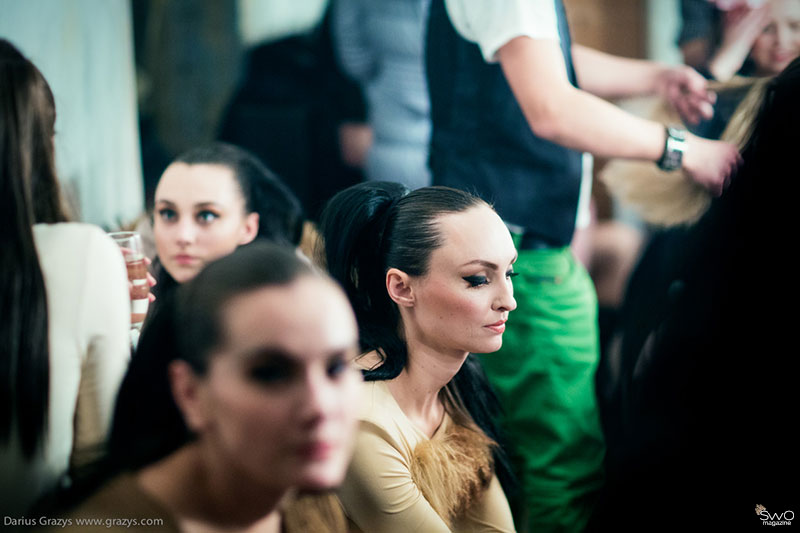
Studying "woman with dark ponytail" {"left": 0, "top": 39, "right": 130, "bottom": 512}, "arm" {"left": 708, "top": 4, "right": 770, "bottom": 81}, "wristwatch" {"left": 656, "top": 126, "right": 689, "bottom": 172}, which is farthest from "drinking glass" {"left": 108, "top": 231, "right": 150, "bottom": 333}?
"arm" {"left": 708, "top": 4, "right": 770, "bottom": 81}

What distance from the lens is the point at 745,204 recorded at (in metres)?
1.37

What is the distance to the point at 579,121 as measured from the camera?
1.40 meters

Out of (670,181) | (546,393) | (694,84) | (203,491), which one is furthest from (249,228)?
(694,84)

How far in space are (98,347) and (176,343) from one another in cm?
27

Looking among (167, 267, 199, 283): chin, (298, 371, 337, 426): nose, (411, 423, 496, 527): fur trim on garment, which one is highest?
(298, 371, 337, 426): nose

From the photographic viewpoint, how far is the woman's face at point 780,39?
1.69 m

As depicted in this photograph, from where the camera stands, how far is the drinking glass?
3.81 ft

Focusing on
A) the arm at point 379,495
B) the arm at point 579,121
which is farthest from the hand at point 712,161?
the arm at point 379,495

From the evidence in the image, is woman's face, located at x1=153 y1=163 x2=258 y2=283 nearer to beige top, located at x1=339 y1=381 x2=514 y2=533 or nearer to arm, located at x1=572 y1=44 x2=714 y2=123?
beige top, located at x1=339 y1=381 x2=514 y2=533

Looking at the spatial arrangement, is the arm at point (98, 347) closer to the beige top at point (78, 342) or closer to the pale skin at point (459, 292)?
the beige top at point (78, 342)

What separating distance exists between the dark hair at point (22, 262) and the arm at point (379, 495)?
444 mm

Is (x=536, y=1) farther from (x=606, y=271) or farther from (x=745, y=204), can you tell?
(x=606, y=271)

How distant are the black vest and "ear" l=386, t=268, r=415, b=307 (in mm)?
416

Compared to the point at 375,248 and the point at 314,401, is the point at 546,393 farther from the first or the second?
the point at 314,401
